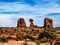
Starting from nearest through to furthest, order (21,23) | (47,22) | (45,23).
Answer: (47,22)
(45,23)
(21,23)

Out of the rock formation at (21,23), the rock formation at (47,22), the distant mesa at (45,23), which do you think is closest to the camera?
the rock formation at (47,22)

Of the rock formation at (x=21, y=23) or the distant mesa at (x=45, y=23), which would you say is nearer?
the distant mesa at (x=45, y=23)

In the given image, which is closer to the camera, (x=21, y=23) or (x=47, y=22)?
(x=47, y=22)

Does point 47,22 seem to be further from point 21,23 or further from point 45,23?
point 21,23

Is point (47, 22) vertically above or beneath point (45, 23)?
above

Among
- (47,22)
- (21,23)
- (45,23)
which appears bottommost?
(45,23)

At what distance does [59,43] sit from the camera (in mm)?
25781

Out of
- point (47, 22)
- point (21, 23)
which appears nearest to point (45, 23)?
point (47, 22)

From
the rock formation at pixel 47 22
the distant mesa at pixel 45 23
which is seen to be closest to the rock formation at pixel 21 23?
the distant mesa at pixel 45 23

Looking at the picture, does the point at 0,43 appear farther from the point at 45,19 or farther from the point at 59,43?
the point at 45,19

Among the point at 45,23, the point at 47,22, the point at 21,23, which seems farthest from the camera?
the point at 21,23

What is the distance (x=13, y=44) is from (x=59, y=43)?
5.90 metres

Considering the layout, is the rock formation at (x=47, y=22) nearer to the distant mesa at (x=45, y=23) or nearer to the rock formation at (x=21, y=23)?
the distant mesa at (x=45, y=23)

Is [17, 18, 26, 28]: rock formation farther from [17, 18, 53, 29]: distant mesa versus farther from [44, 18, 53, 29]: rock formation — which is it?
[44, 18, 53, 29]: rock formation
